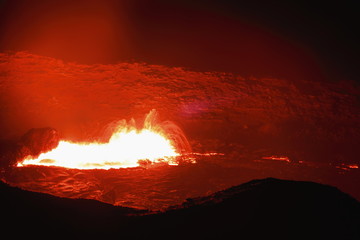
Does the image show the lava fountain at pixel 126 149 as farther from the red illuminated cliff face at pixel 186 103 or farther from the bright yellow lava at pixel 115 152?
the red illuminated cliff face at pixel 186 103

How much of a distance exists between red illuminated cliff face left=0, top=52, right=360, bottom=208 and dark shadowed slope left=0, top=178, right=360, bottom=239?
174 centimetres

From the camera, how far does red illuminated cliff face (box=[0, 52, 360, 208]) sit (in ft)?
15.0

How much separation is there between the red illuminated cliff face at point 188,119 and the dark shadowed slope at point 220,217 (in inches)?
68.7

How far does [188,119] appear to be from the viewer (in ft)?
26.6

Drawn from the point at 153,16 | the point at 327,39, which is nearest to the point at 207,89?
the point at 153,16

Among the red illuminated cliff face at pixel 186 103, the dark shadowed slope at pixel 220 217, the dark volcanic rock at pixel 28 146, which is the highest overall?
the red illuminated cliff face at pixel 186 103

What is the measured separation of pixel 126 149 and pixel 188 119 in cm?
196

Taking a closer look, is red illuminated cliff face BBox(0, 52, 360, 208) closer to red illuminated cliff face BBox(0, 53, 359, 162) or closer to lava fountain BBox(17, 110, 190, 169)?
red illuminated cliff face BBox(0, 53, 359, 162)

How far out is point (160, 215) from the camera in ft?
6.61

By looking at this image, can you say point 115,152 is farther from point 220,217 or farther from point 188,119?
point 220,217

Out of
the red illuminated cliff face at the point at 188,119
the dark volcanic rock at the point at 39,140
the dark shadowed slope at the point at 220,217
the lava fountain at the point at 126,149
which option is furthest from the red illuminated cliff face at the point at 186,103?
the dark shadowed slope at the point at 220,217

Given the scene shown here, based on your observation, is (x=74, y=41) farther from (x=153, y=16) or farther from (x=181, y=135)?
(x=181, y=135)

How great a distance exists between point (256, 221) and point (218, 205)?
30cm

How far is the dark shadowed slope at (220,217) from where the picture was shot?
5.58ft
